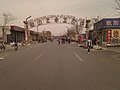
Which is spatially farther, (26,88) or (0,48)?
(0,48)

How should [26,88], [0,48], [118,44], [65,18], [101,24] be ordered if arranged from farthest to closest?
[65,18]
[101,24]
[118,44]
[0,48]
[26,88]

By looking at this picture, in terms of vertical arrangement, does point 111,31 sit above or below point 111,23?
below

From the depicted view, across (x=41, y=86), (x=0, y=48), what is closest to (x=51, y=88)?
(x=41, y=86)

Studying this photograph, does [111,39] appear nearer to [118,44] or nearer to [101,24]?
[118,44]

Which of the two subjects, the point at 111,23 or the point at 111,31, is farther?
the point at 111,23

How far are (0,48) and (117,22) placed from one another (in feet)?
91.3

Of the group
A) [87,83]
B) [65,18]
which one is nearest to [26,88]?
[87,83]

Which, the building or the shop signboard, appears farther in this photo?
the shop signboard

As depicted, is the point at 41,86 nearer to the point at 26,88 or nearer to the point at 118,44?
the point at 26,88

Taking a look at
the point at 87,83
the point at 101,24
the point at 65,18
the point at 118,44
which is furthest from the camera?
the point at 65,18

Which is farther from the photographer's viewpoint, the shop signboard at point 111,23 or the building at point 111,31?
the shop signboard at point 111,23

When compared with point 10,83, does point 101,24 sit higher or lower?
higher

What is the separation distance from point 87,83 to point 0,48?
3930 cm

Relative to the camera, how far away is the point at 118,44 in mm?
57344
